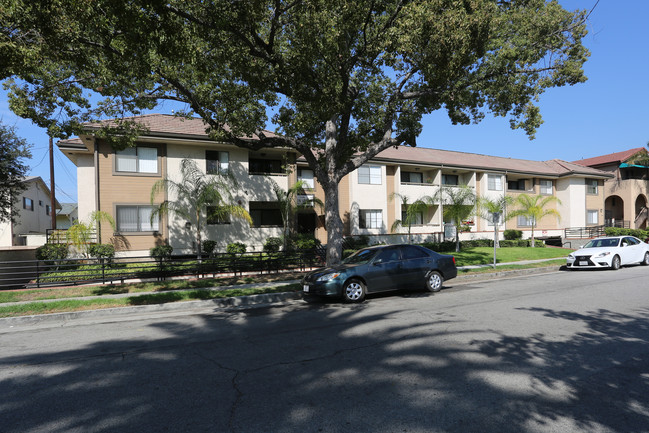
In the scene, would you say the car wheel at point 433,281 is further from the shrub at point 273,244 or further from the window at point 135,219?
the window at point 135,219

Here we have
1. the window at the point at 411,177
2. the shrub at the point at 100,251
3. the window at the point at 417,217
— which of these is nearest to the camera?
the shrub at the point at 100,251

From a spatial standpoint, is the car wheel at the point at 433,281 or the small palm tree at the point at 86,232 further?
the small palm tree at the point at 86,232

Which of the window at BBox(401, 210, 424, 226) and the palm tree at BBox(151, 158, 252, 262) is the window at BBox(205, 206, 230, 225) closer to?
Answer: the palm tree at BBox(151, 158, 252, 262)

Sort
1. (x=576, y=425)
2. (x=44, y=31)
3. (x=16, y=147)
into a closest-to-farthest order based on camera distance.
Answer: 1. (x=576, y=425)
2. (x=44, y=31)
3. (x=16, y=147)

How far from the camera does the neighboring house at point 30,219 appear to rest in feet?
77.4

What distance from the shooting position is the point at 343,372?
4.35 metres

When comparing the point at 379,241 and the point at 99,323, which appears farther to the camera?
the point at 379,241

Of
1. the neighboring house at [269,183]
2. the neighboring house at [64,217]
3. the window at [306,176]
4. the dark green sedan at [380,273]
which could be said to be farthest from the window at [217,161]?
the neighboring house at [64,217]

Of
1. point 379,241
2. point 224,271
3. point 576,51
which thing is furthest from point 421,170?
point 224,271

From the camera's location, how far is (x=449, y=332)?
5887 mm

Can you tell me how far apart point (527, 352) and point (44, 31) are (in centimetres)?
1043

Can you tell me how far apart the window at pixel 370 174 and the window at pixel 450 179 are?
25.3 feet

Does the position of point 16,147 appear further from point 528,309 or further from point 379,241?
point 528,309

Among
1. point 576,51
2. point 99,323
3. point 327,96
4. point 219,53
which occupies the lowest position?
point 99,323
